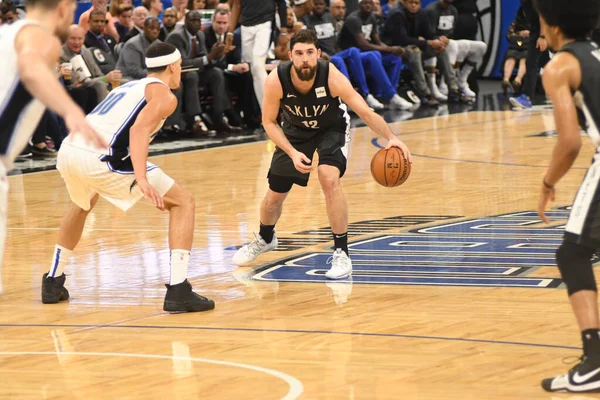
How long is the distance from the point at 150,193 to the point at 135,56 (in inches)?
348

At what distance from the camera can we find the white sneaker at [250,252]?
301 inches

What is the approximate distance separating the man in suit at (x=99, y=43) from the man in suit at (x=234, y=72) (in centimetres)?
167

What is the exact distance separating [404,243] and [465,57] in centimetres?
1307

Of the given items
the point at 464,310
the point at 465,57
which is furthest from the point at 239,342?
the point at 465,57

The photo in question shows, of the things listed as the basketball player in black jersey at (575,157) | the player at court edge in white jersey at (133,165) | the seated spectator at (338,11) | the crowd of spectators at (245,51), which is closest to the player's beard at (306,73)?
the player at court edge in white jersey at (133,165)

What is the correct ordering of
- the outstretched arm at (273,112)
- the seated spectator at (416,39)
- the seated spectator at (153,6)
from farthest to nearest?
1. the seated spectator at (416,39)
2. the seated spectator at (153,6)
3. the outstretched arm at (273,112)

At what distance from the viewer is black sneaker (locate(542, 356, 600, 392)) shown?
14.8 ft

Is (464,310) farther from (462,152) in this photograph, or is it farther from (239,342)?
(462,152)

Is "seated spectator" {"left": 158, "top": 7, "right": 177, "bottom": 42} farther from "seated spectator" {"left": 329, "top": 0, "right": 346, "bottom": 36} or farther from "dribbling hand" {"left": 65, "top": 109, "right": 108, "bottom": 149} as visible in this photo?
"dribbling hand" {"left": 65, "top": 109, "right": 108, "bottom": 149}

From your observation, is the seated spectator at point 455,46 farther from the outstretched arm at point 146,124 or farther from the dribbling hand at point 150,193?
the dribbling hand at point 150,193

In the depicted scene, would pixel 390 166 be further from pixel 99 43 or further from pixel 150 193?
pixel 99 43

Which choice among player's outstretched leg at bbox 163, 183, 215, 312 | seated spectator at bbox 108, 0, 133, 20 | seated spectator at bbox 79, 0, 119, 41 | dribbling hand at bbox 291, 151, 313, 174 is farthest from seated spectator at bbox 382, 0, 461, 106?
player's outstretched leg at bbox 163, 183, 215, 312

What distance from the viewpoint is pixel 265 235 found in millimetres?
7723

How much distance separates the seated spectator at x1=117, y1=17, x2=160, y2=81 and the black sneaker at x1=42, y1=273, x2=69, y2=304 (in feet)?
26.2
